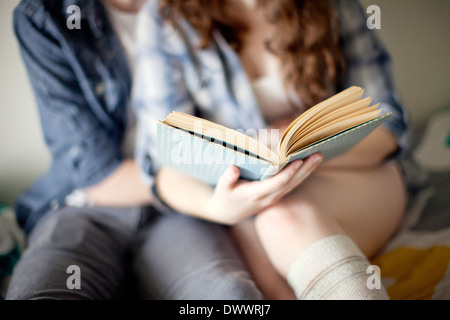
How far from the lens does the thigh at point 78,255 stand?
54cm

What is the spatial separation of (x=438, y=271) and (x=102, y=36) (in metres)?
0.91

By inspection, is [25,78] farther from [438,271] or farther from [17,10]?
[438,271]

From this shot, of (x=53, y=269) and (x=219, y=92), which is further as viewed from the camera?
(x=219, y=92)

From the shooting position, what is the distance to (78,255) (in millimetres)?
621

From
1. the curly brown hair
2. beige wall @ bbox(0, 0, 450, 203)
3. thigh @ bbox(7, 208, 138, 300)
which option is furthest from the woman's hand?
beige wall @ bbox(0, 0, 450, 203)

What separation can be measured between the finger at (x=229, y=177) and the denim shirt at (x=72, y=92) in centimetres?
43

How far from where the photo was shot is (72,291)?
0.53 meters

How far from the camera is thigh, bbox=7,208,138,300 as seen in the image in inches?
21.3

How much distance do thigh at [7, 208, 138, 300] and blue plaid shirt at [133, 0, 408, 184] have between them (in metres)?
0.16

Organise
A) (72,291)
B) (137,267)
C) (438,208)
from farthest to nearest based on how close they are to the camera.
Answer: (438,208) < (137,267) < (72,291)

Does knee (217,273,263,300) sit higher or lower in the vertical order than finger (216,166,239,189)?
lower

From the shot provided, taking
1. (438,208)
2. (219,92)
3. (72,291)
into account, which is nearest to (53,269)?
(72,291)

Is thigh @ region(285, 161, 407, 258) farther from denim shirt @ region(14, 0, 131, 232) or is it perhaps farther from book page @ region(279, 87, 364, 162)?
denim shirt @ region(14, 0, 131, 232)

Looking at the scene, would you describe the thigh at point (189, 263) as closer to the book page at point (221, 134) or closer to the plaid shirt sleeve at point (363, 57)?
the book page at point (221, 134)
